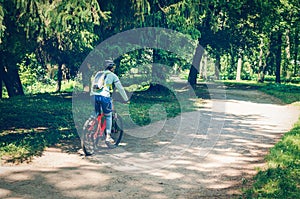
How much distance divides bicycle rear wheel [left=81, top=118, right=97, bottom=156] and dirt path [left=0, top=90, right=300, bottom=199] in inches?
8.2

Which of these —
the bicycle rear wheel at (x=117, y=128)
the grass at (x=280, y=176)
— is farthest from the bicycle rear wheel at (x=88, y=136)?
the grass at (x=280, y=176)

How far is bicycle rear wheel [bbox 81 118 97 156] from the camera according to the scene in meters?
7.25

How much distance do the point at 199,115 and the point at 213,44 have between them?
1614cm

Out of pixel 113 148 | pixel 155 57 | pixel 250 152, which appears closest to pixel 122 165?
pixel 113 148

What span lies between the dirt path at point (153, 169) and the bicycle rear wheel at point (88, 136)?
0.21m

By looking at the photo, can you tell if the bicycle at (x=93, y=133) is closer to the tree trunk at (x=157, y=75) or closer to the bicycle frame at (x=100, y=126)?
the bicycle frame at (x=100, y=126)

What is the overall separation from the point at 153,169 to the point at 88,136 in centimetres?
180

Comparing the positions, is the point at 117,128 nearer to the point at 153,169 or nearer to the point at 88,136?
the point at 88,136

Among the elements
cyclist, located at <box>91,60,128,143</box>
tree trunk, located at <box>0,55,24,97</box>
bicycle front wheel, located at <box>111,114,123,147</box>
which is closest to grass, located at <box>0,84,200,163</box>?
bicycle front wheel, located at <box>111,114,123,147</box>

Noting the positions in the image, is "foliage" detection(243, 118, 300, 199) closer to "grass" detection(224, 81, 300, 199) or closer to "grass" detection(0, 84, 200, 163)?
"grass" detection(224, 81, 300, 199)

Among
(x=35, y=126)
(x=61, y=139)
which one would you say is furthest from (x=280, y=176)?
(x=35, y=126)

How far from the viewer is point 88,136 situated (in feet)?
24.2

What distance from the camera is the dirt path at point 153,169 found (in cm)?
524

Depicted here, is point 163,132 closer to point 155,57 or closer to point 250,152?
point 250,152
